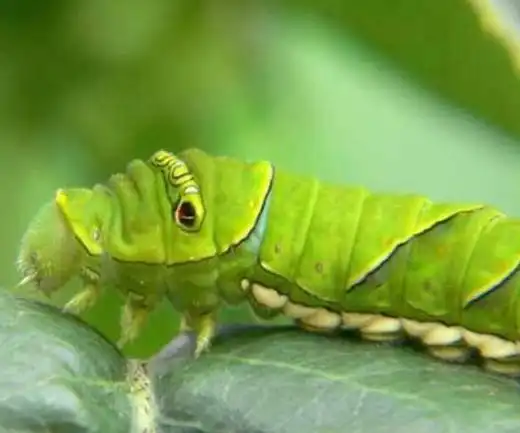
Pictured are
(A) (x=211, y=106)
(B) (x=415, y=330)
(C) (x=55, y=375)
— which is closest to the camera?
(C) (x=55, y=375)

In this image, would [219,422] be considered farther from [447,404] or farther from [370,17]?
[370,17]

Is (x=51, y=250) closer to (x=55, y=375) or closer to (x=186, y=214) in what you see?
(x=186, y=214)

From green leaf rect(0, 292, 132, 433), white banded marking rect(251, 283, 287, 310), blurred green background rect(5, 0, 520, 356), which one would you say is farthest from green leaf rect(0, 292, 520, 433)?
blurred green background rect(5, 0, 520, 356)

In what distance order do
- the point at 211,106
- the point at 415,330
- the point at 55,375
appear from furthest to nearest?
the point at 211,106 → the point at 415,330 → the point at 55,375

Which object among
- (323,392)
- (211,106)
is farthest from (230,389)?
(211,106)

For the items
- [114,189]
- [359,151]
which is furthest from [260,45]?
[114,189]

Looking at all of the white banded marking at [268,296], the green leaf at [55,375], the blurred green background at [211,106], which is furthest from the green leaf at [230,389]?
the blurred green background at [211,106]

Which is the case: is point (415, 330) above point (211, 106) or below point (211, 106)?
below

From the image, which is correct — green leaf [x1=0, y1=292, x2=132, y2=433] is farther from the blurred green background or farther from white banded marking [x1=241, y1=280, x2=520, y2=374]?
the blurred green background
